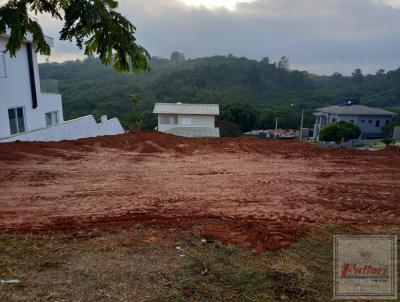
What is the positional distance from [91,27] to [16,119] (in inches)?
464

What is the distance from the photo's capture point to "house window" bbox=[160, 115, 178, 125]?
3422 cm

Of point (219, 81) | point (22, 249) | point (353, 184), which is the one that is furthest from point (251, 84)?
point (22, 249)

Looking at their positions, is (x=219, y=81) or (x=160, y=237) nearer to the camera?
(x=160, y=237)

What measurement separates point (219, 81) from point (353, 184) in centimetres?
6233

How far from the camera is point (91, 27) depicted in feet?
19.0

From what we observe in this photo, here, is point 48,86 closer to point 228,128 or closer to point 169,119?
point 169,119

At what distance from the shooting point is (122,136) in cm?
1365

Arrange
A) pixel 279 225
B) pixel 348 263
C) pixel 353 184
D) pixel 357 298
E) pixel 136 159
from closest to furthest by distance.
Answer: pixel 357 298, pixel 348 263, pixel 279 225, pixel 353 184, pixel 136 159

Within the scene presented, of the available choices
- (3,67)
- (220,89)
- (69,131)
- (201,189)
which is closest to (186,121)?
(69,131)

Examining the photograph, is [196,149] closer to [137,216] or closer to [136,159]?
[136,159]

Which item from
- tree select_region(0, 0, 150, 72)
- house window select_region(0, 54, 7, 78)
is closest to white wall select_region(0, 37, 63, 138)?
house window select_region(0, 54, 7, 78)

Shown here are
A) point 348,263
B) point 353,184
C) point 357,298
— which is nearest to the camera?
point 357,298

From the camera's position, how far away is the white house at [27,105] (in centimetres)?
1401

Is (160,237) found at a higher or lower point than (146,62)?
lower
